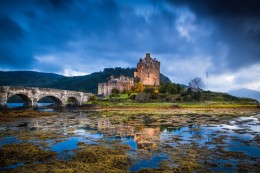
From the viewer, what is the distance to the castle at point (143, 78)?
376 ft

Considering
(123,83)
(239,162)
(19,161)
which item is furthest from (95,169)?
(123,83)

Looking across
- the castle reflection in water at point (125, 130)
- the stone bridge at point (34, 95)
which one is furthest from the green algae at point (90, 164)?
the stone bridge at point (34, 95)

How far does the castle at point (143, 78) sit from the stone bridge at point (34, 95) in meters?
32.7

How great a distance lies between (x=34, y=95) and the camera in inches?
2173

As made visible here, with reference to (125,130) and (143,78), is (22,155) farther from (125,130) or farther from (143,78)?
(143,78)

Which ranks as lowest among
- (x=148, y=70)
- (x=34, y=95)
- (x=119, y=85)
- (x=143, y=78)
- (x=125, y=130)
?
(x=125, y=130)

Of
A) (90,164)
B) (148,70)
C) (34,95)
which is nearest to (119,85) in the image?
(148,70)

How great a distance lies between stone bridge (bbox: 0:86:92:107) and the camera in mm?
44781

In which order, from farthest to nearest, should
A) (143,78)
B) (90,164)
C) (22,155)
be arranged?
1. (143,78)
2. (22,155)
3. (90,164)

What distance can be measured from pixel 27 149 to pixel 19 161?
1.85 m

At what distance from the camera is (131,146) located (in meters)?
12.6

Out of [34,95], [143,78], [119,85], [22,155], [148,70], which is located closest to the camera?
[22,155]

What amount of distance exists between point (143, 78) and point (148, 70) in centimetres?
551

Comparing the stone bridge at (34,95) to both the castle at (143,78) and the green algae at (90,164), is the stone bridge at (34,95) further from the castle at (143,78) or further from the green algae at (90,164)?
the green algae at (90,164)
